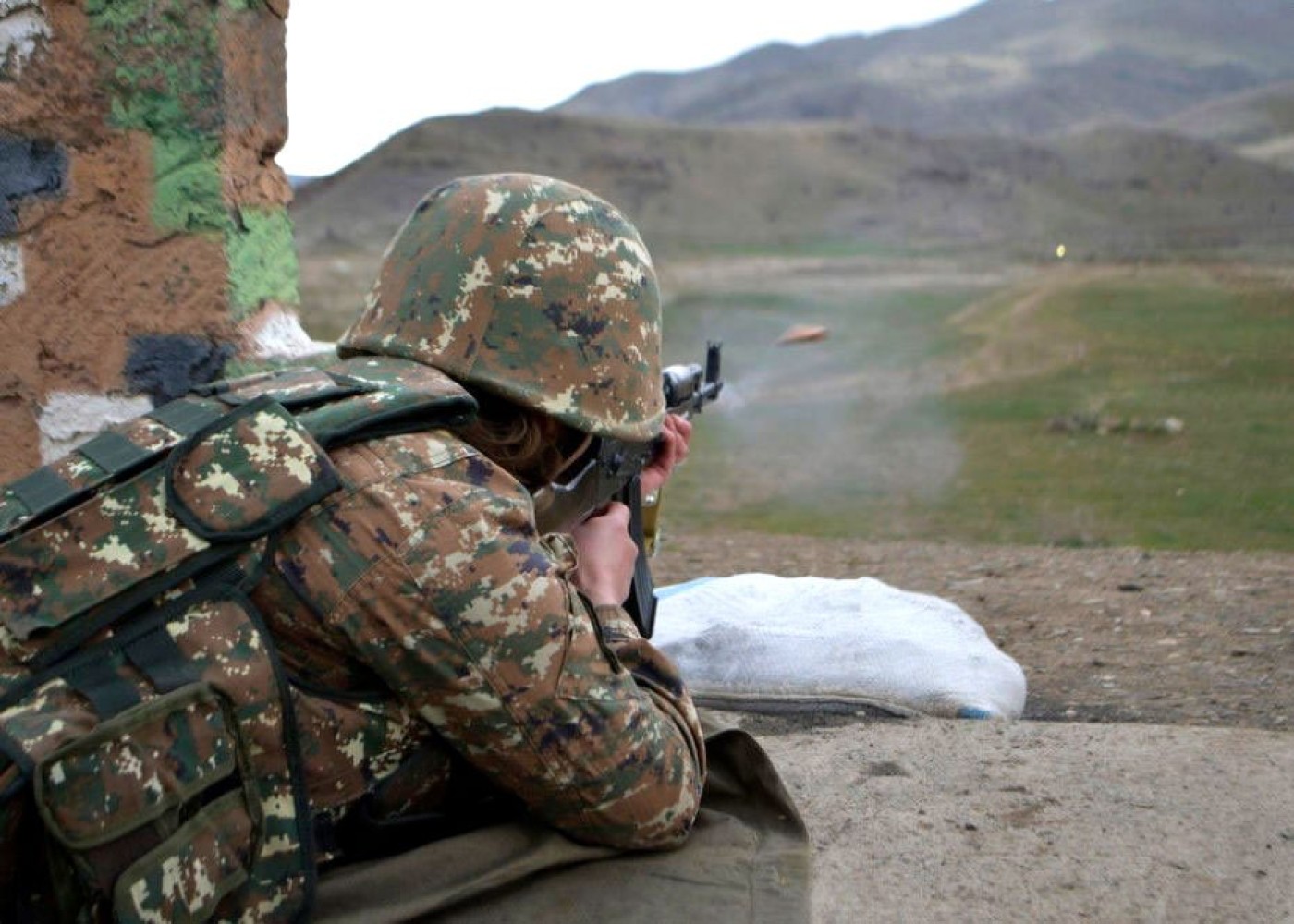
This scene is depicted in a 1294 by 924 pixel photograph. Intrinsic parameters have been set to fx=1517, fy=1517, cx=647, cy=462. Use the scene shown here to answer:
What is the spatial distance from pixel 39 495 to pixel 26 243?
1.41 m

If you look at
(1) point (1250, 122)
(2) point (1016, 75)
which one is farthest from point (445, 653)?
(2) point (1016, 75)

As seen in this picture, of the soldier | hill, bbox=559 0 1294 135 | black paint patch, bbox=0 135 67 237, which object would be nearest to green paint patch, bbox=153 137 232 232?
black paint patch, bbox=0 135 67 237

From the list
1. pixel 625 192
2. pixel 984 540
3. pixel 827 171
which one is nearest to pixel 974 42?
pixel 827 171

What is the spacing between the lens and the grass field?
6879mm

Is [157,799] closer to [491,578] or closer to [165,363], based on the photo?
[491,578]

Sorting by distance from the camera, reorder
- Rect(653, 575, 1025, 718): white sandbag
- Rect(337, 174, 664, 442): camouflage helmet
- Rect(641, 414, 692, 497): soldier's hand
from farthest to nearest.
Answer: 1. Rect(653, 575, 1025, 718): white sandbag
2. Rect(641, 414, 692, 497): soldier's hand
3. Rect(337, 174, 664, 442): camouflage helmet

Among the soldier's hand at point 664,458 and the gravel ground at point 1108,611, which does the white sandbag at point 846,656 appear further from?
the soldier's hand at point 664,458

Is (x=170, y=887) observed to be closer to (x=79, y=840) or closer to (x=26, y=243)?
(x=79, y=840)

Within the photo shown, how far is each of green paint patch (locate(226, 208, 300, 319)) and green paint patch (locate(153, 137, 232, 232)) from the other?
6 centimetres

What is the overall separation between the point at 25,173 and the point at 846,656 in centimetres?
198

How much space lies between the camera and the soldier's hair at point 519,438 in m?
1.96

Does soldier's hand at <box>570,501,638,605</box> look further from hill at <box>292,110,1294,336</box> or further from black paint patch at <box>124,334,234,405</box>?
hill at <box>292,110,1294,336</box>

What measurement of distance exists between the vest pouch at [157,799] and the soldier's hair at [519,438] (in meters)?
0.55

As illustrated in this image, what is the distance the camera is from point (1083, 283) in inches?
567
